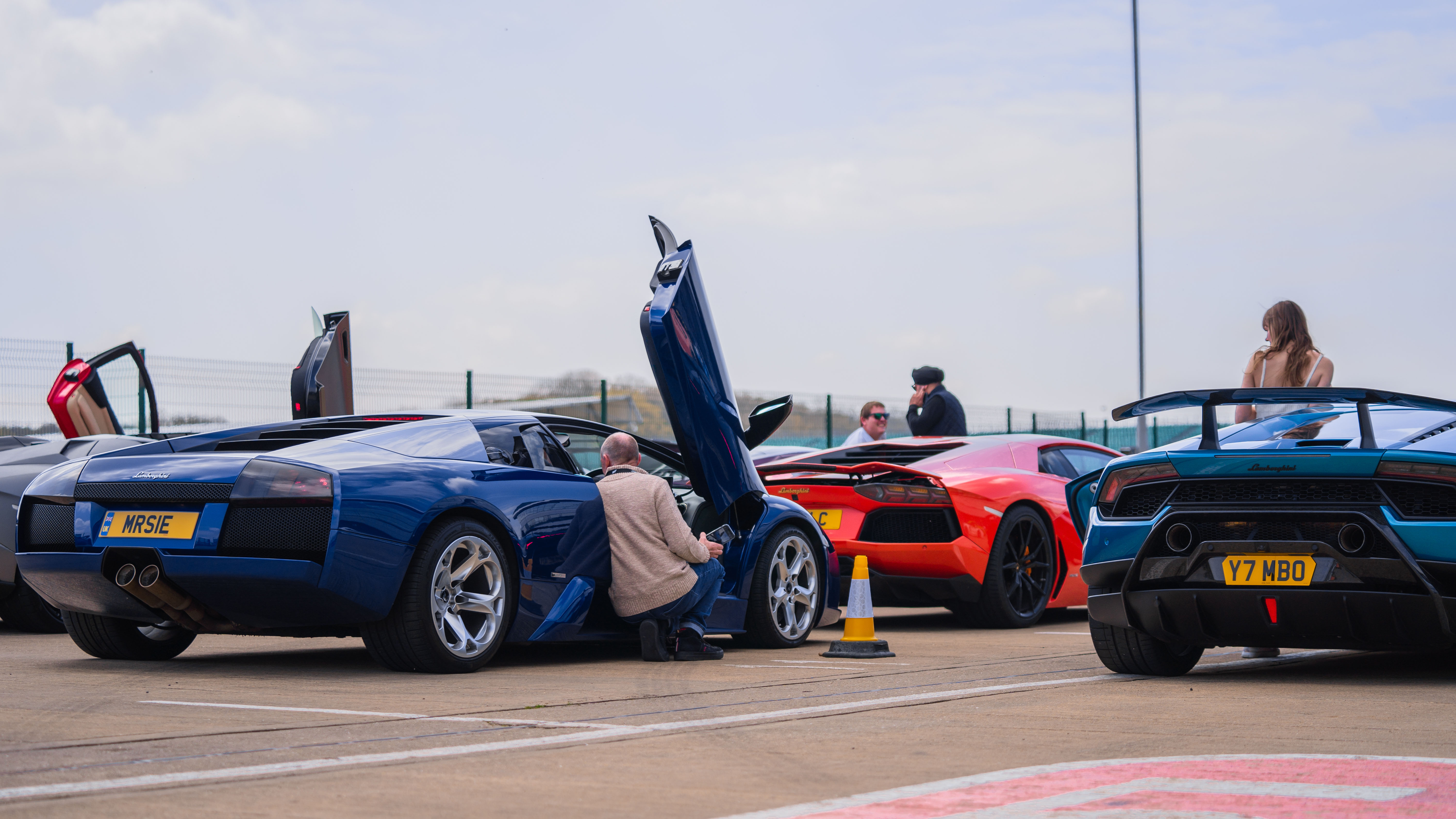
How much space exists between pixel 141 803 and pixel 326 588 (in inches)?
101

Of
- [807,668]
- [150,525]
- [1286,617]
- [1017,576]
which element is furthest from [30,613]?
[1286,617]

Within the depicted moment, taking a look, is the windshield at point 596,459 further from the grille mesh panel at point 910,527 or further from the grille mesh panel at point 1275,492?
the grille mesh panel at point 1275,492

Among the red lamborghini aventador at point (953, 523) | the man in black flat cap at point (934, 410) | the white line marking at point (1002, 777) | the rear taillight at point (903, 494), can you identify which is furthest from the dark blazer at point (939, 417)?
the white line marking at point (1002, 777)

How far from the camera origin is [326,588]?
6.17 meters

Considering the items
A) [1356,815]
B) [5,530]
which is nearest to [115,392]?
[5,530]

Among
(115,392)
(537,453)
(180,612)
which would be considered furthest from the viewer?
(115,392)

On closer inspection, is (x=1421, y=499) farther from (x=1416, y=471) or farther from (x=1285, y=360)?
(x=1285, y=360)

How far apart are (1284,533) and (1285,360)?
105 inches

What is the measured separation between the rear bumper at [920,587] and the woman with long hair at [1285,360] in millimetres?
1979

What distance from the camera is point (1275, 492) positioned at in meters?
6.09

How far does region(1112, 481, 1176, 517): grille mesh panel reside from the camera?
20.9 ft

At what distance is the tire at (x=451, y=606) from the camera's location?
642 cm

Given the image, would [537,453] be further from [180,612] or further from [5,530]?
[5,530]

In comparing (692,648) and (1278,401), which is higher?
(1278,401)
